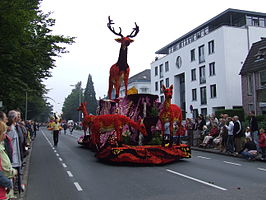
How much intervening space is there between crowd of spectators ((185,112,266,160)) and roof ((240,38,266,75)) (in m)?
12.0

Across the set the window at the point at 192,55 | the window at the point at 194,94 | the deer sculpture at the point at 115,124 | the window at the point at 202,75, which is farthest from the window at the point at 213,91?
the deer sculpture at the point at 115,124

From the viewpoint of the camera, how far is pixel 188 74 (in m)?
45.2

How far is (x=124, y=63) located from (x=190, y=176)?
6.88 meters

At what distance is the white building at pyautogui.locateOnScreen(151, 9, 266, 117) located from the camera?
36.5 meters

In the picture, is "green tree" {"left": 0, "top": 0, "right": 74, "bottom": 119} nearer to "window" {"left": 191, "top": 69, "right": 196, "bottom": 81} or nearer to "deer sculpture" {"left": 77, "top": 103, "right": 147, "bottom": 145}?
"deer sculpture" {"left": 77, "top": 103, "right": 147, "bottom": 145}

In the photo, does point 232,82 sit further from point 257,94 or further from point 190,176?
point 190,176

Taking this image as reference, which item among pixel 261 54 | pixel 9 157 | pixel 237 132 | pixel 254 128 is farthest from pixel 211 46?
pixel 9 157

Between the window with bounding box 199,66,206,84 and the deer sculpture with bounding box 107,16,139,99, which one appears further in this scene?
the window with bounding box 199,66,206,84

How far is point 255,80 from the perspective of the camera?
97.7 ft

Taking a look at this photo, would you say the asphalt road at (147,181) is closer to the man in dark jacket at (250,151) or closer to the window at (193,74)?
the man in dark jacket at (250,151)

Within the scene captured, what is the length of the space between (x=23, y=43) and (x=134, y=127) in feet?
17.7

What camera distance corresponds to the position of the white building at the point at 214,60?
1436 inches

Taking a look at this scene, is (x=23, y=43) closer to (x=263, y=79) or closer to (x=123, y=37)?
(x=123, y=37)

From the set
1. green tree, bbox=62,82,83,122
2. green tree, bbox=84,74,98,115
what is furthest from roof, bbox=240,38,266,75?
green tree, bbox=62,82,83,122
